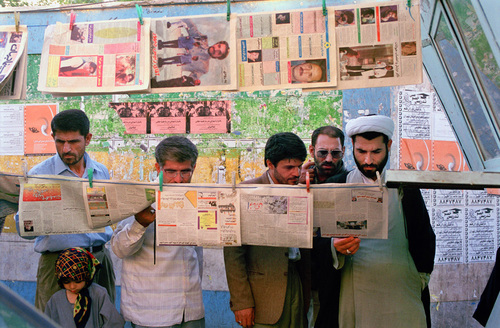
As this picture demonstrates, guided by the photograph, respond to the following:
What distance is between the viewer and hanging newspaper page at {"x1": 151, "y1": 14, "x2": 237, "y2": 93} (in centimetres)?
243

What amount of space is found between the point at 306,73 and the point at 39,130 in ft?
10.8

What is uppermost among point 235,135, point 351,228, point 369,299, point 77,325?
point 235,135

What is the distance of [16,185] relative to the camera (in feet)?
7.29

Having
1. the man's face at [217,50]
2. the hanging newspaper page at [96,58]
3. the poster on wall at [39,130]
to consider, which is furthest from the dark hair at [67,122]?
the poster on wall at [39,130]

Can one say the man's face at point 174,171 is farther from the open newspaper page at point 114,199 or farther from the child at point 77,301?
the child at point 77,301

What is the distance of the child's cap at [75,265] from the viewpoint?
2.52 m

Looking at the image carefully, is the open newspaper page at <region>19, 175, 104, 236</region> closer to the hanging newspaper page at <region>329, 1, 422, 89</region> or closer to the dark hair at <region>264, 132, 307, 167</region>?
the dark hair at <region>264, 132, 307, 167</region>

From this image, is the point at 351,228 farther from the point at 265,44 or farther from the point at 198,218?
the point at 265,44

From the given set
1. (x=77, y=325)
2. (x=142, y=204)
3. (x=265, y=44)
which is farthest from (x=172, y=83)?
(x=77, y=325)

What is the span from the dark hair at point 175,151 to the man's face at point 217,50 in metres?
0.49

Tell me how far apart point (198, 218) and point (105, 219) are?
45cm

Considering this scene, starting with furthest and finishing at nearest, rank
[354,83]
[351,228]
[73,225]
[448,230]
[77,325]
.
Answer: [448,230], [77,325], [354,83], [73,225], [351,228]

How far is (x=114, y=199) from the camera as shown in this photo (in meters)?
2.15

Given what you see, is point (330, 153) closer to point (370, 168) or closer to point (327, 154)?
point (327, 154)
